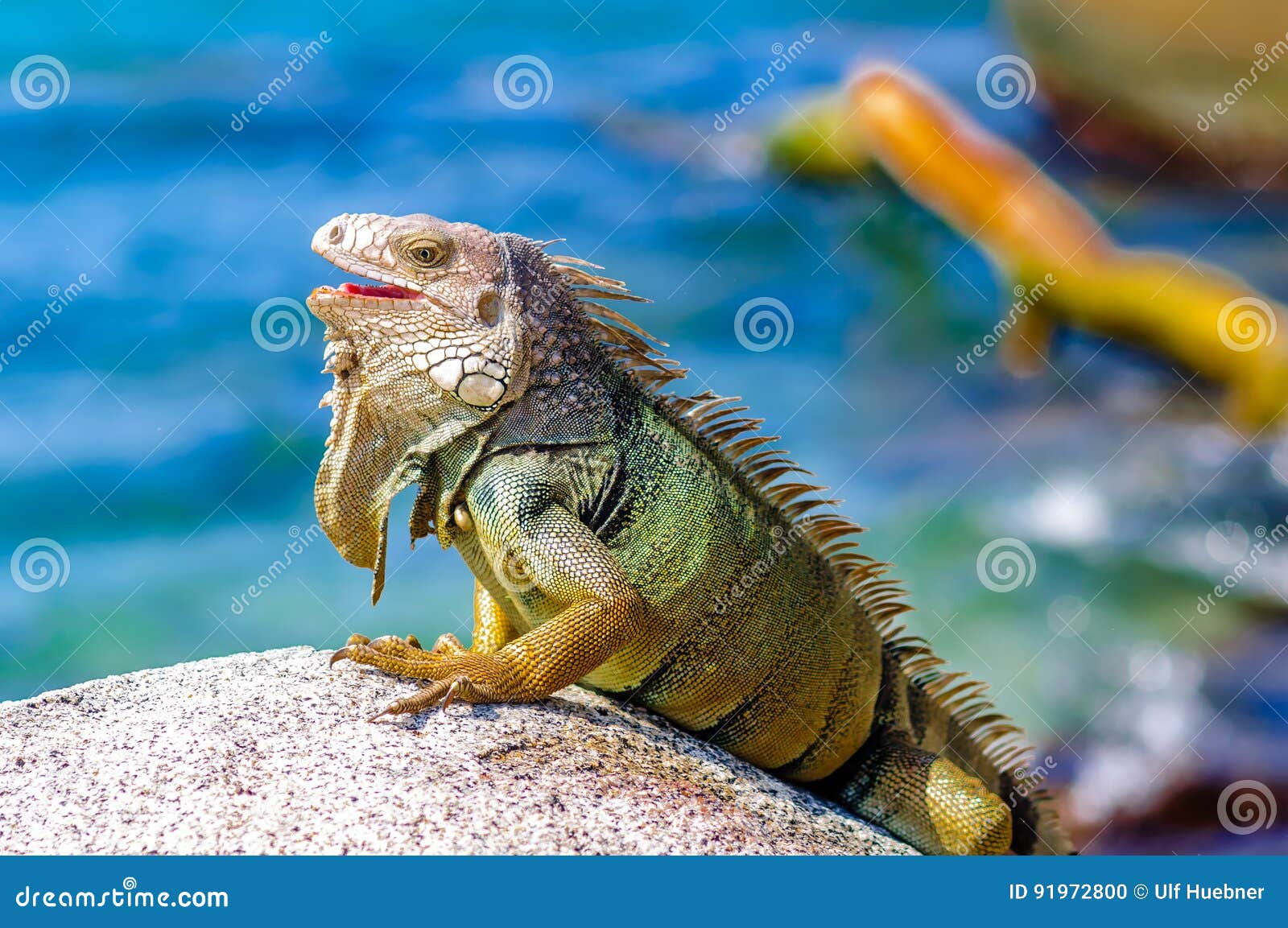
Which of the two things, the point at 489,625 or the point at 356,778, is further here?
the point at 489,625

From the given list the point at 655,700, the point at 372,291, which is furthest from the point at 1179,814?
the point at 372,291

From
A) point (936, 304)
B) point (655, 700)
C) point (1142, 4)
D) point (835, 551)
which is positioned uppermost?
point (1142, 4)

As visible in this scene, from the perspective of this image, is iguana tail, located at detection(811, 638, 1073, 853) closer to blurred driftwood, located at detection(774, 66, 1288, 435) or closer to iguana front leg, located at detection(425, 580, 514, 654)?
iguana front leg, located at detection(425, 580, 514, 654)

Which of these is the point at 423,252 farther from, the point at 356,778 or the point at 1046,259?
the point at 1046,259

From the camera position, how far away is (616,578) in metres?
3.99

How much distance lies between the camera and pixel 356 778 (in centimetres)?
351

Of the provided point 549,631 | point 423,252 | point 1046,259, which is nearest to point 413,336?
point 423,252

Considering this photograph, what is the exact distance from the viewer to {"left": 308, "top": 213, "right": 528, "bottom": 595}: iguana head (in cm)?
405

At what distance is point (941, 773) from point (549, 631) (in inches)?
81.6

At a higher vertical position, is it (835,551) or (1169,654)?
(1169,654)

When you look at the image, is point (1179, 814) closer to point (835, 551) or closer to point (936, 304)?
point (936, 304)

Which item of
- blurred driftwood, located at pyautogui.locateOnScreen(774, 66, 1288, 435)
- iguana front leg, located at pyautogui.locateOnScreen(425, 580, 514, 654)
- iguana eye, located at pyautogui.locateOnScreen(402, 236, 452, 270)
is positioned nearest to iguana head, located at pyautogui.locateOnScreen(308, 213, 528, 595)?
iguana eye, located at pyautogui.locateOnScreen(402, 236, 452, 270)

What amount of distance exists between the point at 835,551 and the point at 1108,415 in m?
5.33

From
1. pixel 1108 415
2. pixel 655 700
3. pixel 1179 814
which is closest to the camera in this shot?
pixel 655 700
